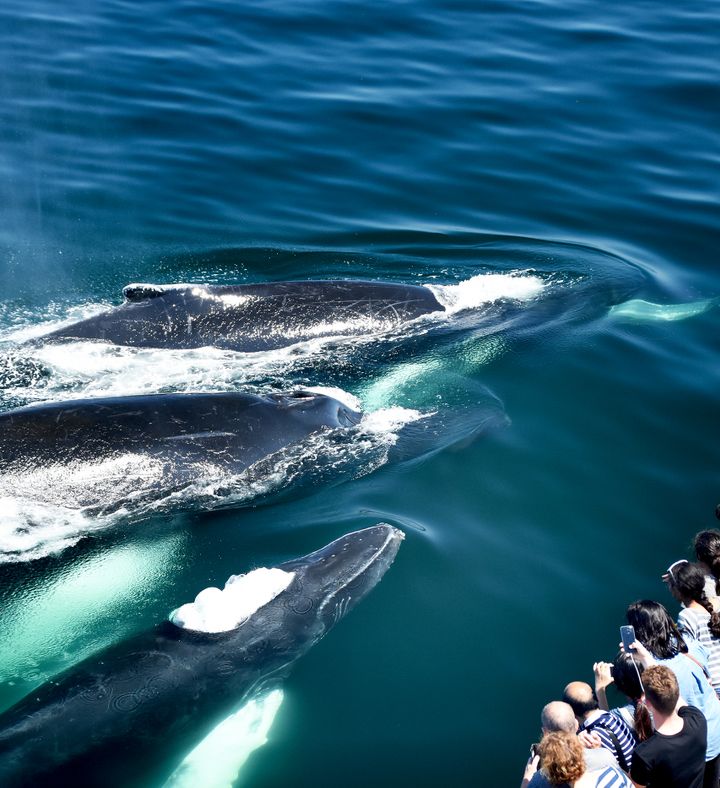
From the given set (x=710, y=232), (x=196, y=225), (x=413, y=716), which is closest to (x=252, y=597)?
(x=413, y=716)

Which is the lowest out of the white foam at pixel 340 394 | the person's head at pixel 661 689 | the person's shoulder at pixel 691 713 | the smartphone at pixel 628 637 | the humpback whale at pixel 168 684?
the humpback whale at pixel 168 684

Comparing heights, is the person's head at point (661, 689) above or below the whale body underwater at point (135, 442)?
above

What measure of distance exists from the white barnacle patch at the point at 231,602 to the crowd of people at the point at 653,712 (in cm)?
332

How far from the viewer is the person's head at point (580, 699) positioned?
340 inches

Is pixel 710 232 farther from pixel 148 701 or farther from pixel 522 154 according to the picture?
pixel 148 701

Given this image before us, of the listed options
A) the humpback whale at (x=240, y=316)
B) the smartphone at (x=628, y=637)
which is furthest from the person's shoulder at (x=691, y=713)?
the humpback whale at (x=240, y=316)

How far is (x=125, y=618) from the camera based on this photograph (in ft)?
34.5

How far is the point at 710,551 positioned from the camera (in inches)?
366

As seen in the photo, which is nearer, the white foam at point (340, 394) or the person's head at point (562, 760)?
the person's head at point (562, 760)

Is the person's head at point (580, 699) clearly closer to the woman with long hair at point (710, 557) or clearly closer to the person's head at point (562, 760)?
the woman with long hair at point (710, 557)

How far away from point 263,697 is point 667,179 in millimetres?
19596

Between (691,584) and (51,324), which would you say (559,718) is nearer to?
(691,584)

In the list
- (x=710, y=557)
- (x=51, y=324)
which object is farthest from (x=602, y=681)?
(x=51, y=324)

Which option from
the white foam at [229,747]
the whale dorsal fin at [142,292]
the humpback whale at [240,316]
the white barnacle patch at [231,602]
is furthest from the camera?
the whale dorsal fin at [142,292]
